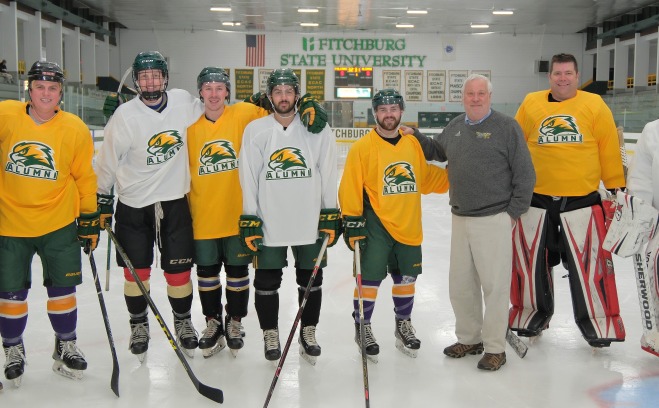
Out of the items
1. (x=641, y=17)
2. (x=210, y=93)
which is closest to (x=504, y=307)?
(x=210, y=93)

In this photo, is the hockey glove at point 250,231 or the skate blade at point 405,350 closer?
the hockey glove at point 250,231

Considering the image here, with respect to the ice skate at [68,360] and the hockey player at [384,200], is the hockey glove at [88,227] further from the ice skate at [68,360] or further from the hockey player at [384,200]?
the hockey player at [384,200]

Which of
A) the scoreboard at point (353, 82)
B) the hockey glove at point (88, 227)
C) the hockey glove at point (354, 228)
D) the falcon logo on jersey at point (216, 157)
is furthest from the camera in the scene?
the scoreboard at point (353, 82)

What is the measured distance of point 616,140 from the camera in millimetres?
3229

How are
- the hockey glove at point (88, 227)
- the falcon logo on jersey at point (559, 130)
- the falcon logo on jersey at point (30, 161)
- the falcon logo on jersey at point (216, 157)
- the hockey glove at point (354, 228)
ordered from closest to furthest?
1. the falcon logo on jersey at point (30, 161)
2. the hockey glove at point (88, 227)
3. the hockey glove at point (354, 228)
4. the falcon logo on jersey at point (216, 157)
5. the falcon logo on jersey at point (559, 130)

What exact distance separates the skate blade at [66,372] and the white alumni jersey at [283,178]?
3.14ft

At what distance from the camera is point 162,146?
9.77 feet

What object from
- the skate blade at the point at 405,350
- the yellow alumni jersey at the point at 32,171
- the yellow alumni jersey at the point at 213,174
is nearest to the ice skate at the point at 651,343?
the skate blade at the point at 405,350

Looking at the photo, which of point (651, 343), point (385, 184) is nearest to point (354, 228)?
point (385, 184)

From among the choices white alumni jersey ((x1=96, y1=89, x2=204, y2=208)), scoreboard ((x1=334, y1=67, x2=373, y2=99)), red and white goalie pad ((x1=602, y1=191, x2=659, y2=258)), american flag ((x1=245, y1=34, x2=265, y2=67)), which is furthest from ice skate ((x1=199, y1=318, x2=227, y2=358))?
american flag ((x1=245, y1=34, x2=265, y2=67))

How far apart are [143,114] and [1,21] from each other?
44.3 ft

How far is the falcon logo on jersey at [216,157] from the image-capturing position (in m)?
3.07

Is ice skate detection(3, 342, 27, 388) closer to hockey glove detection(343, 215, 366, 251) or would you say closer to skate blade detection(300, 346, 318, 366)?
skate blade detection(300, 346, 318, 366)

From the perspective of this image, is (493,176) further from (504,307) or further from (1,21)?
(1,21)
